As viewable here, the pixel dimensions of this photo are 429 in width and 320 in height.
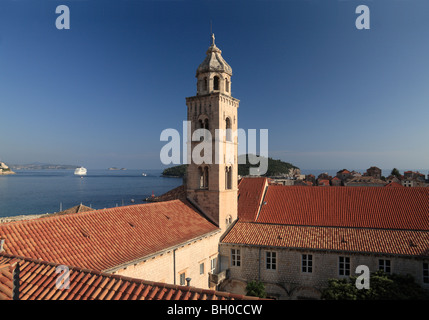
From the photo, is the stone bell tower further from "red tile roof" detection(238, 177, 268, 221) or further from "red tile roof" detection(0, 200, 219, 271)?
"red tile roof" detection(0, 200, 219, 271)

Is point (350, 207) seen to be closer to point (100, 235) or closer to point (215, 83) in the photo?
Answer: point (215, 83)

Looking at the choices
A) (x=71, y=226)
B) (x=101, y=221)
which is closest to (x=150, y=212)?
(x=101, y=221)

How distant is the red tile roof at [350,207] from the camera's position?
21.5 meters

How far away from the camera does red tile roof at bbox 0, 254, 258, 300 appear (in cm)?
638

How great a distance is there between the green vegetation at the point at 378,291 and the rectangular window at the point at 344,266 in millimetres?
2677

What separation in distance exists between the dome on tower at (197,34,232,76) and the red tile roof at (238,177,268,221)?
10808mm

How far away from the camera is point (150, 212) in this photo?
60.6 ft

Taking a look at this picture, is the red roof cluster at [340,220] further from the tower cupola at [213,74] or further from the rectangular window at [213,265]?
the tower cupola at [213,74]

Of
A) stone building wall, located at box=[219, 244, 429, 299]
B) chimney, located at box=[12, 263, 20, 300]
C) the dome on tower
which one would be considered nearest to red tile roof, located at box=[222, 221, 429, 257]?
stone building wall, located at box=[219, 244, 429, 299]

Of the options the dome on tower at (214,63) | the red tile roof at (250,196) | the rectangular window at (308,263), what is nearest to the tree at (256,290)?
the rectangular window at (308,263)

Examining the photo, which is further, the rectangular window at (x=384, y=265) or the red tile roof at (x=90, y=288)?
the rectangular window at (x=384, y=265)

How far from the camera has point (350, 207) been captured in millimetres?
23422
